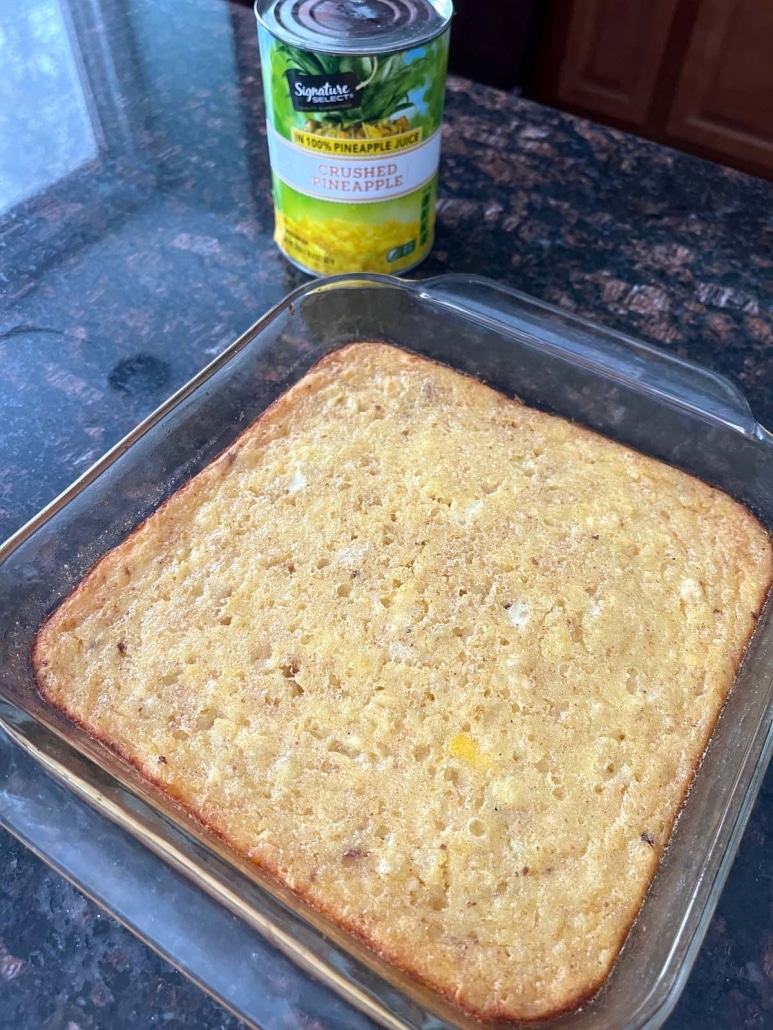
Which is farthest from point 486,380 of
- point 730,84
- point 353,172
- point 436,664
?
point 730,84

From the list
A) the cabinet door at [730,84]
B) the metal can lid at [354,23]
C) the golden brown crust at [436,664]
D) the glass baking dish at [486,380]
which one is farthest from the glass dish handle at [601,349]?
the cabinet door at [730,84]

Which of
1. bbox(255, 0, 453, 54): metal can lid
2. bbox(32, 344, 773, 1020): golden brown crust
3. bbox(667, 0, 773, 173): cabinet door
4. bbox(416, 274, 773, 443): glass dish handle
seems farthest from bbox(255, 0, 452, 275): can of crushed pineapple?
bbox(667, 0, 773, 173): cabinet door

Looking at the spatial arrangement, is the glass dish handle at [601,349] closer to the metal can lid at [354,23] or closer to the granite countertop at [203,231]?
the granite countertop at [203,231]

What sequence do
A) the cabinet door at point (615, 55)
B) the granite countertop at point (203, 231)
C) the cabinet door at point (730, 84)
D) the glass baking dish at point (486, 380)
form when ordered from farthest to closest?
the cabinet door at point (615, 55) < the cabinet door at point (730, 84) < the granite countertop at point (203, 231) < the glass baking dish at point (486, 380)

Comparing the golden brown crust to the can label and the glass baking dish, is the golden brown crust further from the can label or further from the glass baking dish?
the can label

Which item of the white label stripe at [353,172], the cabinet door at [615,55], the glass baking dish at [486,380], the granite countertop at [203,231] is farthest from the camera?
the cabinet door at [615,55]
